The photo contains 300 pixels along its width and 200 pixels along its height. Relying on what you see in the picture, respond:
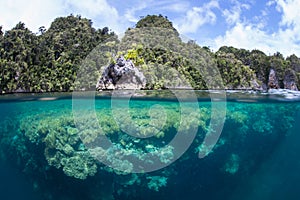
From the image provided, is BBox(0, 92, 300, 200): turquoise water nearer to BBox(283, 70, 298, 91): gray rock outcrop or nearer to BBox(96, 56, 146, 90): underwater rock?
BBox(96, 56, 146, 90): underwater rock

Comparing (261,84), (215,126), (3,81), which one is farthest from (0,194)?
(261,84)

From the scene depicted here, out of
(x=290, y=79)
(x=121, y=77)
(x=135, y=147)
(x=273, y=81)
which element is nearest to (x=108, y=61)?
(x=121, y=77)

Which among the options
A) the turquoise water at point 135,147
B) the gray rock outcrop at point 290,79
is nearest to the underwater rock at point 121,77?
the turquoise water at point 135,147

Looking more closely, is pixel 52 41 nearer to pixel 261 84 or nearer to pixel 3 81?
pixel 3 81

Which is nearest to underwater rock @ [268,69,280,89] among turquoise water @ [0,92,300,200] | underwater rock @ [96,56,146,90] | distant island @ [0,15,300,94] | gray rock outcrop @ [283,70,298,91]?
distant island @ [0,15,300,94]

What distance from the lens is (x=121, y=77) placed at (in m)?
13.2

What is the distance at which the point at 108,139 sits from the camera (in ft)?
44.0

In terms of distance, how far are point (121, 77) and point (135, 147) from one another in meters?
3.68

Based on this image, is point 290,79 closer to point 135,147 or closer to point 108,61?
point 135,147

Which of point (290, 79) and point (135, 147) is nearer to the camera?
point (135, 147)

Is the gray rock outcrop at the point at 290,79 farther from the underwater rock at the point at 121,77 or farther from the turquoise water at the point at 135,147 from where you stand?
the underwater rock at the point at 121,77

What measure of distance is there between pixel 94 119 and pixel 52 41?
6076 millimetres

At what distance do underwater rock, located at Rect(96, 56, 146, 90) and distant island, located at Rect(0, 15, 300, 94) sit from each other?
294mm

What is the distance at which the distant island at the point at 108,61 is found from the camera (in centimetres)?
1410
